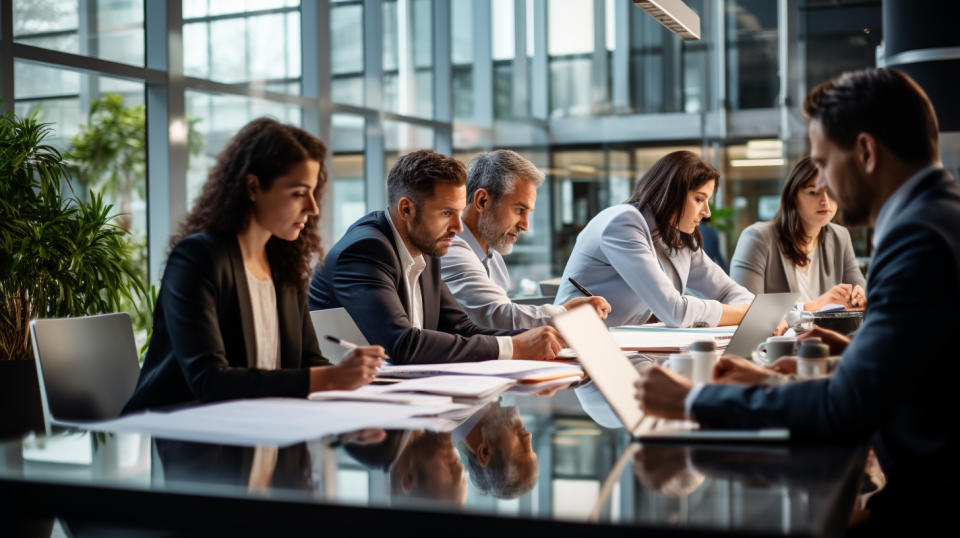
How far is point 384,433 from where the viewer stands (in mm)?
1462

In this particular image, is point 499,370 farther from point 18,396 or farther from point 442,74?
point 442,74

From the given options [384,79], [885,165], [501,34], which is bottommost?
[885,165]

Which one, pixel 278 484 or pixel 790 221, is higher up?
pixel 790 221

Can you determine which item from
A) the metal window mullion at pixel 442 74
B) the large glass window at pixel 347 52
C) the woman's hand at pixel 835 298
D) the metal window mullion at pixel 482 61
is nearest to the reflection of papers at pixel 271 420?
the woman's hand at pixel 835 298

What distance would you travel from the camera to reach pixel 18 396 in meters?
3.36

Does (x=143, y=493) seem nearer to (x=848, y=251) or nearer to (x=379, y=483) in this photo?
(x=379, y=483)

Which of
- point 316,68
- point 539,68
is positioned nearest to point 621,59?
point 539,68

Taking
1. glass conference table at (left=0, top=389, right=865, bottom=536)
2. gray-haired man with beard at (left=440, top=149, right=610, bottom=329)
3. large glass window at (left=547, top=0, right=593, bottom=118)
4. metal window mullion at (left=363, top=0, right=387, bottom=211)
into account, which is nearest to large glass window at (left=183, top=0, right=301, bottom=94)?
metal window mullion at (left=363, top=0, right=387, bottom=211)

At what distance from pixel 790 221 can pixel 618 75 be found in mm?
6510

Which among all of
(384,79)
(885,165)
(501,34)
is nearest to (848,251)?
(885,165)

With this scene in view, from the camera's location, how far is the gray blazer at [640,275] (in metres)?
3.60

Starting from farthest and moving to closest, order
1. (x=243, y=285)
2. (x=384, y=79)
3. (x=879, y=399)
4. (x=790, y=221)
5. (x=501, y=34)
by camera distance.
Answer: (x=501, y=34) → (x=384, y=79) → (x=790, y=221) → (x=243, y=285) → (x=879, y=399)

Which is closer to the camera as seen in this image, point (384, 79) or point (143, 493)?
point (143, 493)

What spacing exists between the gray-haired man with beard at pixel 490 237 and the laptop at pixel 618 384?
1.68 m
